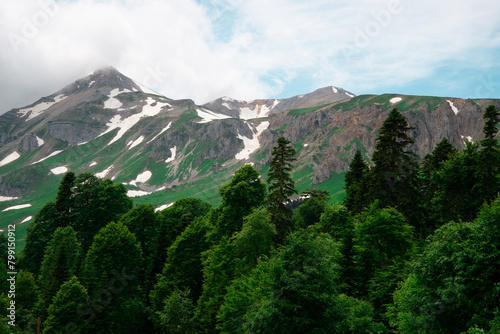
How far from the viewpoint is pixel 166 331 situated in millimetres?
43625

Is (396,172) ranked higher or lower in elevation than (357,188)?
higher

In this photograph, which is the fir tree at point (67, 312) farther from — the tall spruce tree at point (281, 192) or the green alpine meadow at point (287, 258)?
the tall spruce tree at point (281, 192)

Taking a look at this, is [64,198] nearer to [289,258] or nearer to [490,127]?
[289,258]

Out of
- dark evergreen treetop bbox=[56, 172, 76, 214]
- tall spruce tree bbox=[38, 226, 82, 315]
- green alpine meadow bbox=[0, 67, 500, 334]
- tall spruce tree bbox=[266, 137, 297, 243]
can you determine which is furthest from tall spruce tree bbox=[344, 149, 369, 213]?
dark evergreen treetop bbox=[56, 172, 76, 214]

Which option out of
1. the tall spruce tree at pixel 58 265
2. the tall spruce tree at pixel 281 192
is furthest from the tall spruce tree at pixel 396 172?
the tall spruce tree at pixel 58 265

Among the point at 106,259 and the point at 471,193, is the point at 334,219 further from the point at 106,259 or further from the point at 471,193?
the point at 106,259

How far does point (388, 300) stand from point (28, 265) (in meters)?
60.6

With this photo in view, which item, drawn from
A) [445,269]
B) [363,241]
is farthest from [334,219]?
[445,269]

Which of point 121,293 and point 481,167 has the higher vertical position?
point 481,167

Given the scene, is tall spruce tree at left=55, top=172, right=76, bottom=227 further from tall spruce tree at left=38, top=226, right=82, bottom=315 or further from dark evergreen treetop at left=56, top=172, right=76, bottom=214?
tall spruce tree at left=38, top=226, right=82, bottom=315

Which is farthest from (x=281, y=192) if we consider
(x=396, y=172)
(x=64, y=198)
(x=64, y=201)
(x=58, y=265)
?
(x=64, y=201)

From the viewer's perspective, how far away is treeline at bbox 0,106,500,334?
2098 cm

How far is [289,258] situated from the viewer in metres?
25.1

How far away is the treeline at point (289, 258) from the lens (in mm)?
20984
